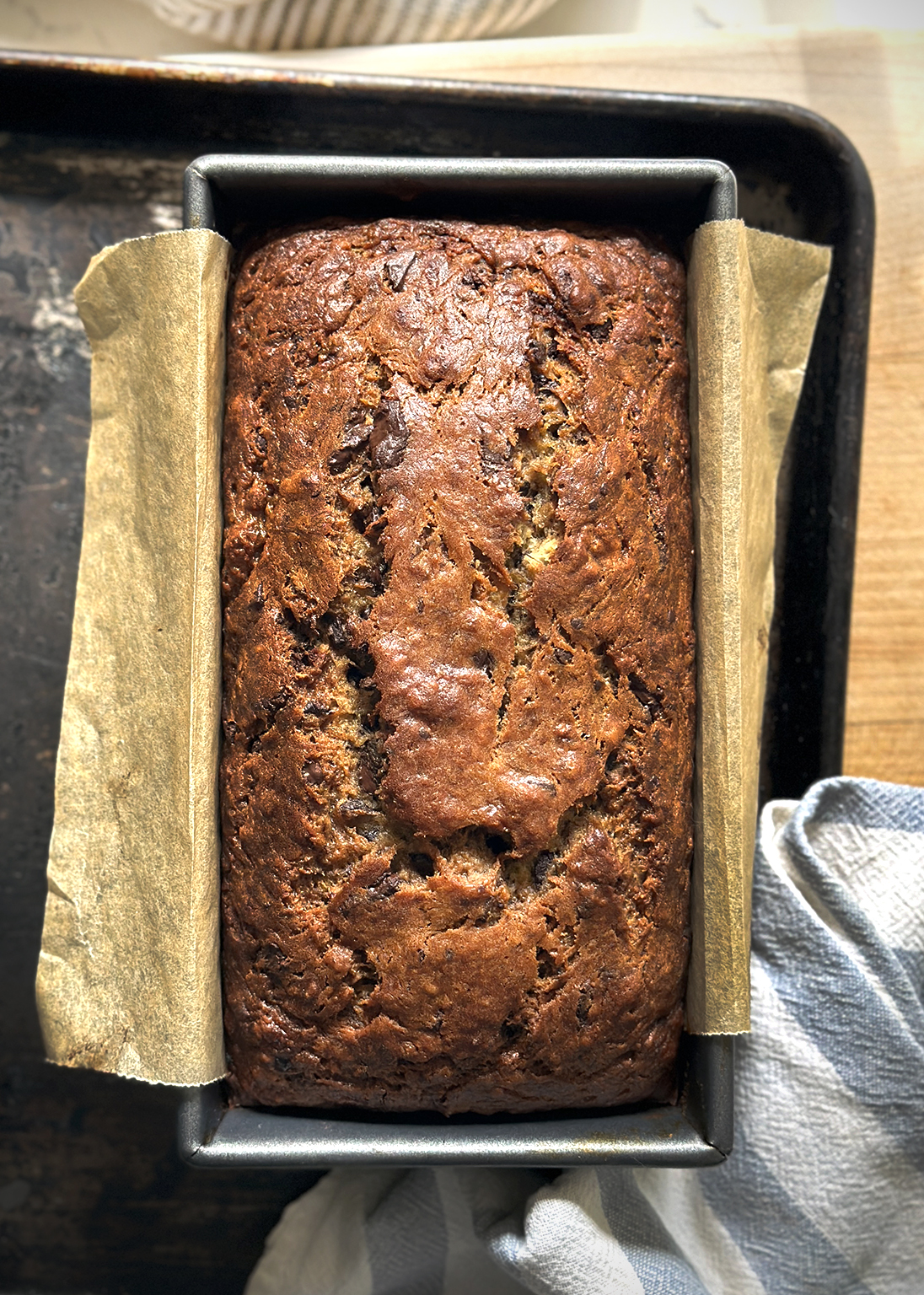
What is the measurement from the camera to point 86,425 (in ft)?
4.69

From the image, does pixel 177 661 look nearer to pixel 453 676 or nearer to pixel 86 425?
pixel 453 676

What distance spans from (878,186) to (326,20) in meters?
0.85

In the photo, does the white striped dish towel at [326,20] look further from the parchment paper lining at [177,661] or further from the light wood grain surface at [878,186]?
the parchment paper lining at [177,661]

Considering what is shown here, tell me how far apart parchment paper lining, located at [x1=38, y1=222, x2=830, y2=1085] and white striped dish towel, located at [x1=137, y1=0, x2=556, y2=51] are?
592 millimetres

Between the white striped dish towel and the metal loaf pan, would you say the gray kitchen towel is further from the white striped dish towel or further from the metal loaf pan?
the white striped dish towel

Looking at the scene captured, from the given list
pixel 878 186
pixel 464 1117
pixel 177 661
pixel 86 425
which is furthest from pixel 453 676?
pixel 878 186

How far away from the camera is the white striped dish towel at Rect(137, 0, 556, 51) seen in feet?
4.93

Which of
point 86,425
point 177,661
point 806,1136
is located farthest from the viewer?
point 86,425

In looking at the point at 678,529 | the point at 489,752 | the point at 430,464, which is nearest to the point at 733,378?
the point at 678,529

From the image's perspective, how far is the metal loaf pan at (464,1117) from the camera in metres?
1.09

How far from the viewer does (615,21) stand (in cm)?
170

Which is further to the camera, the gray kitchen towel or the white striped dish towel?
the white striped dish towel

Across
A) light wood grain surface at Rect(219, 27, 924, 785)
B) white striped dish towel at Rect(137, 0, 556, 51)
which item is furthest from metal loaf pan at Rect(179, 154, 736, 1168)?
white striped dish towel at Rect(137, 0, 556, 51)

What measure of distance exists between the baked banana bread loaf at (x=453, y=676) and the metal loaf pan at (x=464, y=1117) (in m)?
Answer: 0.04
